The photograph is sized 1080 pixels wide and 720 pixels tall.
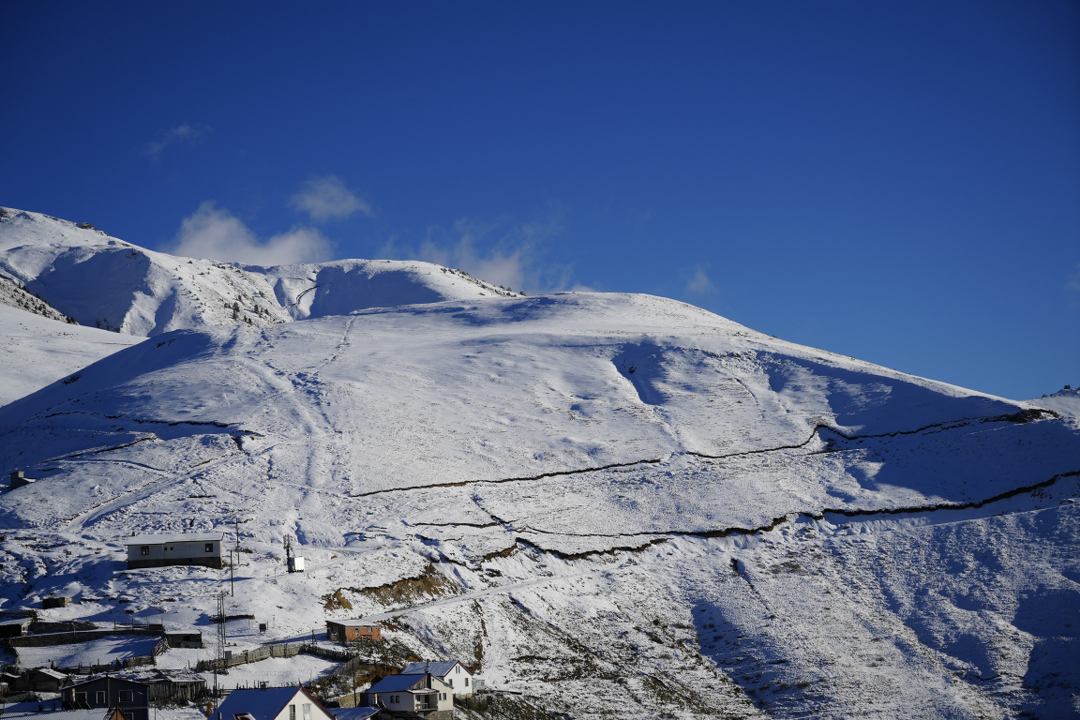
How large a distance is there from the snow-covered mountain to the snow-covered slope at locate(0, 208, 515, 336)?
234 feet

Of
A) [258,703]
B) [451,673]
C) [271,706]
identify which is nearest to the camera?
[271,706]

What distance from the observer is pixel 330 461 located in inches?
2170

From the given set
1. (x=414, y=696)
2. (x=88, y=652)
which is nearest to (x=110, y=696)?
(x=88, y=652)

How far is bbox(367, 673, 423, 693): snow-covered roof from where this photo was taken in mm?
30453

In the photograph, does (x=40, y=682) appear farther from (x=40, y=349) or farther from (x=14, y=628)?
(x=40, y=349)

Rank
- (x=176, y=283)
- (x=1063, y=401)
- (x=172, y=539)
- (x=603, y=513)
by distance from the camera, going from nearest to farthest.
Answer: (x=172, y=539), (x=603, y=513), (x=1063, y=401), (x=176, y=283)

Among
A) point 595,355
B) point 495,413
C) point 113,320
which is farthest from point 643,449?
point 113,320

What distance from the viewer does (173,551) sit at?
4172 cm

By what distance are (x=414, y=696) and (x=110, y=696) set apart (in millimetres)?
9339

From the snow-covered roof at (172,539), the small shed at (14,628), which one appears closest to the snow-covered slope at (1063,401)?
the snow-covered roof at (172,539)

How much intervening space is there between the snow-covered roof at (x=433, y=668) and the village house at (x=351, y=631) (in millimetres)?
3226

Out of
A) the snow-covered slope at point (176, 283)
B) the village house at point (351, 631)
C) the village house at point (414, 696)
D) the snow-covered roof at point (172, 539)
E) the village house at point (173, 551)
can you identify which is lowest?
the village house at point (414, 696)

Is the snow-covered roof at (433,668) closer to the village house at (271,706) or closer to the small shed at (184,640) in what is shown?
the village house at (271,706)

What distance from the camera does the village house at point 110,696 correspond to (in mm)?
27891
